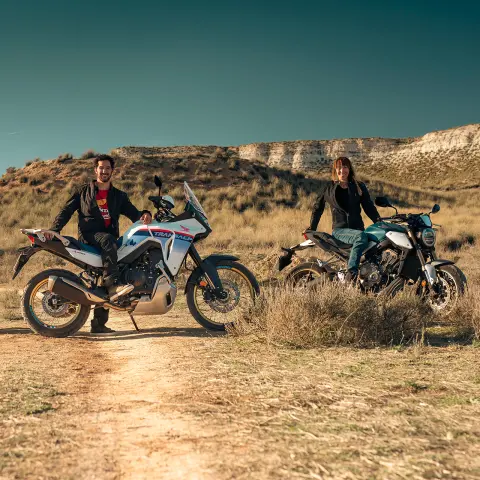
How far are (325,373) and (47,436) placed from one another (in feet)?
6.80

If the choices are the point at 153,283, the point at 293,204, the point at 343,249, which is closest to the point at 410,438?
the point at 153,283

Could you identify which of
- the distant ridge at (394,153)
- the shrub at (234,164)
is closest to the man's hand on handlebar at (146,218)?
the shrub at (234,164)

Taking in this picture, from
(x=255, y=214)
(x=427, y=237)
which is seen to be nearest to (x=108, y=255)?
(x=427, y=237)

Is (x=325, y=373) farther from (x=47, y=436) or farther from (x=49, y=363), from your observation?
(x=49, y=363)

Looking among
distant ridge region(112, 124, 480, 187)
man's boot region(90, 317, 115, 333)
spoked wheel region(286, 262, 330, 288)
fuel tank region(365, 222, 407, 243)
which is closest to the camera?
man's boot region(90, 317, 115, 333)

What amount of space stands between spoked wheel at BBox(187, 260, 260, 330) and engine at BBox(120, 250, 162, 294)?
473 millimetres

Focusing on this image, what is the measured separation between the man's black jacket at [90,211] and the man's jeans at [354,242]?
8.62 feet

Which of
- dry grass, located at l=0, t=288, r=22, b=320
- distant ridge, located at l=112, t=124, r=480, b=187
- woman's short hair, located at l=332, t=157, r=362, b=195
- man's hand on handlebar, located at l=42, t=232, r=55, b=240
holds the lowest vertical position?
dry grass, located at l=0, t=288, r=22, b=320

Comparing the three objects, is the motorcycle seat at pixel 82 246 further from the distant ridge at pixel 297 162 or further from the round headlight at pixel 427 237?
the distant ridge at pixel 297 162

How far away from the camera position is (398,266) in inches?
272

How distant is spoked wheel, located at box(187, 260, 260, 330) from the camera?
648cm

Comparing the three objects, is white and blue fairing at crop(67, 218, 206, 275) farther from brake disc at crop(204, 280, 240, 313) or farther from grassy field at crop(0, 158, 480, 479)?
grassy field at crop(0, 158, 480, 479)

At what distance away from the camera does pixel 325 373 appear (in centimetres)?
410

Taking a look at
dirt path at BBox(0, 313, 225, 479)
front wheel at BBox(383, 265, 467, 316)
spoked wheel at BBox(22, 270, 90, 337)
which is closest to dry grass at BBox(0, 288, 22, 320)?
dirt path at BBox(0, 313, 225, 479)
